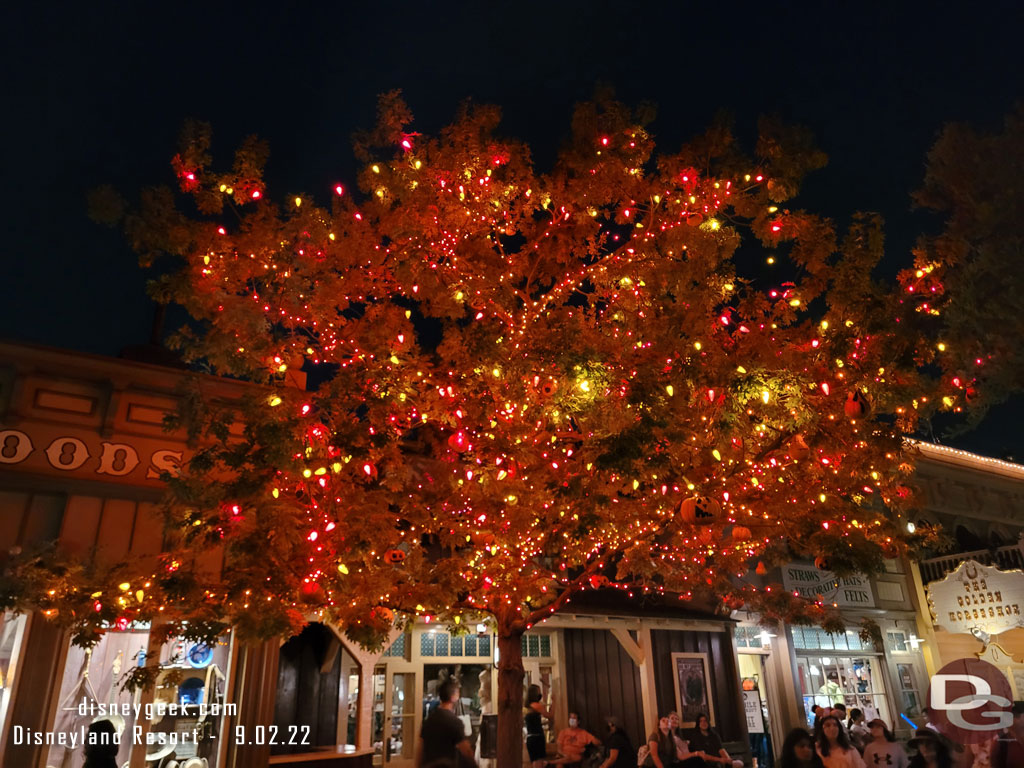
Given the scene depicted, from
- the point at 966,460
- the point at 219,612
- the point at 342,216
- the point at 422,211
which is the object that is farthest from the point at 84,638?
the point at 966,460

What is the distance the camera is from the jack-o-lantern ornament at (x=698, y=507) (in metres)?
8.11

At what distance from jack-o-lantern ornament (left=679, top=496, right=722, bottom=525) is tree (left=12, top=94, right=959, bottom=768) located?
4cm

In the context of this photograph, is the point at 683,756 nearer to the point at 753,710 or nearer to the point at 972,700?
the point at 972,700

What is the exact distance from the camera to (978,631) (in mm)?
16875

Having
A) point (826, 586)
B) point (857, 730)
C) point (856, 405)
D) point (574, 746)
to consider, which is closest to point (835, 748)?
point (856, 405)

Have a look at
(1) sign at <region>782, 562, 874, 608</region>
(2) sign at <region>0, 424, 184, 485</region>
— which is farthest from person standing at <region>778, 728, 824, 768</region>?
(1) sign at <region>782, 562, 874, 608</region>

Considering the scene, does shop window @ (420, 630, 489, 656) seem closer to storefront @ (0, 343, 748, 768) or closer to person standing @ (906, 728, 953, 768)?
storefront @ (0, 343, 748, 768)

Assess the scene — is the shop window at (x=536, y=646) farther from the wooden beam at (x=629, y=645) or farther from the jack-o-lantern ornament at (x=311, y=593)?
the jack-o-lantern ornament at (x=311, y=593)

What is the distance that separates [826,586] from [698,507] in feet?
34.3

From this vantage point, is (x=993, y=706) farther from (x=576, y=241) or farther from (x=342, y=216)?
(x=342, y=216)

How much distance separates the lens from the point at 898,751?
7141 millimetres

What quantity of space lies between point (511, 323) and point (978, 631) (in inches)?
590

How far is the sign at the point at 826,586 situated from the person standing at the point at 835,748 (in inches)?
360

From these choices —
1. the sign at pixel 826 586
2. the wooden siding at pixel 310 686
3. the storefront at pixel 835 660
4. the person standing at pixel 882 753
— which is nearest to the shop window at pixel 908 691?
the storefront at pixel 835 660
